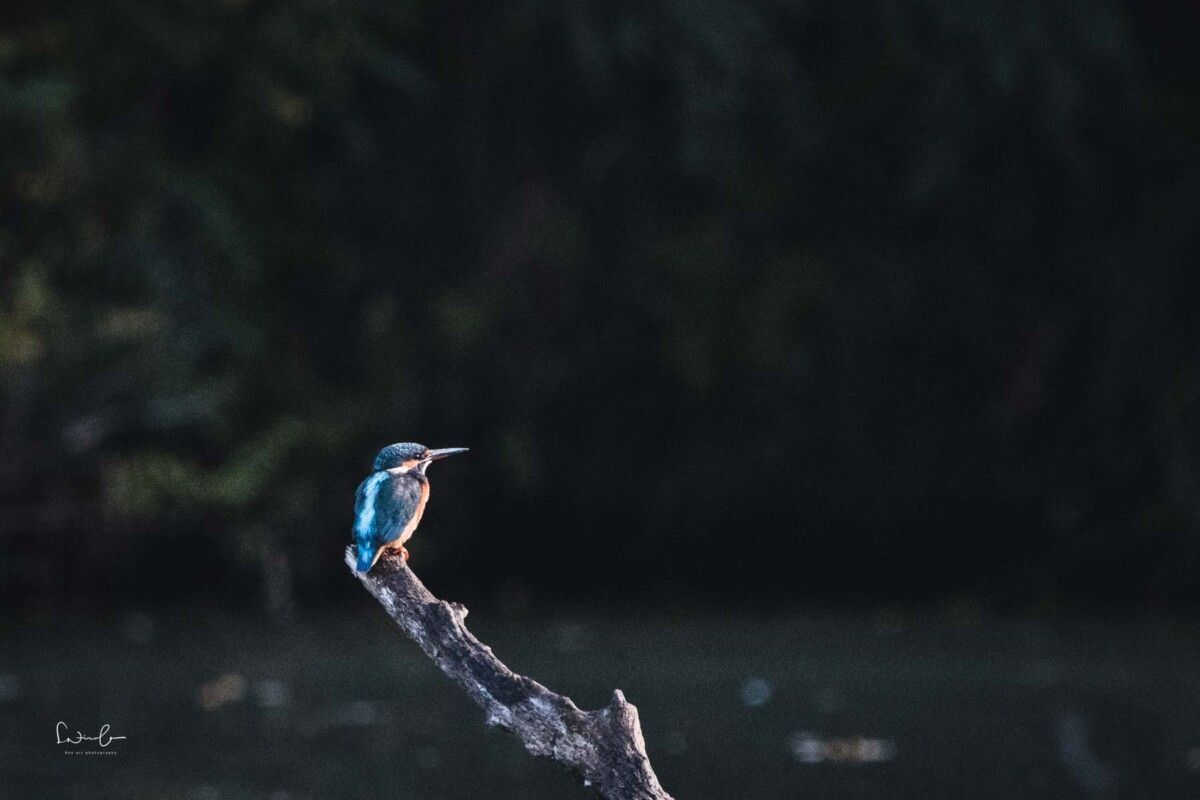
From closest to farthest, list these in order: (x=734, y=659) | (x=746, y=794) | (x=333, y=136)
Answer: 1. (x=746, y=794)
2. (x=734, y=659)
3. (x=333, y=136)

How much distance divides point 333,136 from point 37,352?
6.36 feet

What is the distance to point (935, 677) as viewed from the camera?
7492 mm

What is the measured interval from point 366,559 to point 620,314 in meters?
6.73

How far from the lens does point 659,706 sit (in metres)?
6.93

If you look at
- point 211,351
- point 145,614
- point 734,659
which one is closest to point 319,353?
point 211,351

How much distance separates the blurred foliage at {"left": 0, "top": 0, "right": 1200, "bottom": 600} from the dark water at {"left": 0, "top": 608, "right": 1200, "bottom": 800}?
649 millimetres

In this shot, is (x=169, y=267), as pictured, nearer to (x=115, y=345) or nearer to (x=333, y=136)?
(x=115, y=345)

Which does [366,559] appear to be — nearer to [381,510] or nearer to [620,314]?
[381,510]

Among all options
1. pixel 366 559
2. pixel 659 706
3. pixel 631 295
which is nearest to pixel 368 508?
Result: pixel 366 559

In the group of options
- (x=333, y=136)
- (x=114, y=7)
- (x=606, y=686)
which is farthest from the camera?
(x=333, y=136)

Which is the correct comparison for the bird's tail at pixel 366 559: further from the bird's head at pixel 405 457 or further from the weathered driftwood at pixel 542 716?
the bird's head at pixel 405 457

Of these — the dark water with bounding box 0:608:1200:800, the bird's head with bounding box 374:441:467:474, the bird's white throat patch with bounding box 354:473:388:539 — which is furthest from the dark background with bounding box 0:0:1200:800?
the bird's white throat patch with bounding box 354:473:388:539

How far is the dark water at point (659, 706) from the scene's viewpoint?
5836 mm
